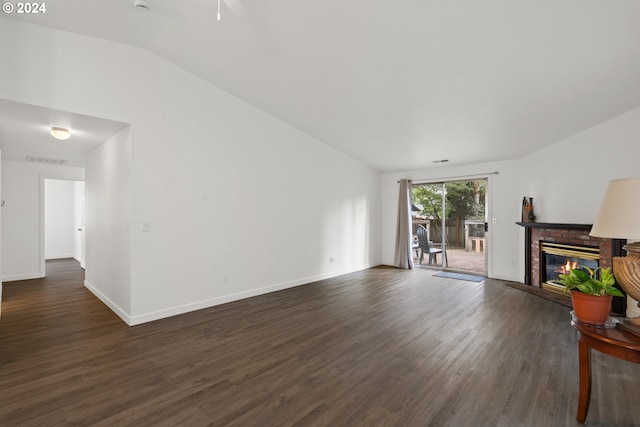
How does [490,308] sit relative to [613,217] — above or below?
below

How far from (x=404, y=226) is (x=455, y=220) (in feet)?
3.63

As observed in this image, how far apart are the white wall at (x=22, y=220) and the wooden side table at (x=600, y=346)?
812cm

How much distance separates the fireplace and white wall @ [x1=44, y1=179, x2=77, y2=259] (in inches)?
433

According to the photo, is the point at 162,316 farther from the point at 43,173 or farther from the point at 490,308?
the point at 43,173

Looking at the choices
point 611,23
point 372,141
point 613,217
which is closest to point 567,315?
point 613,217

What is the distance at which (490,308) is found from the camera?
13.0 ft

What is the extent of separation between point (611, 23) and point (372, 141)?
3.35 metres

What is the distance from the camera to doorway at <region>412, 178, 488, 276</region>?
245 inches

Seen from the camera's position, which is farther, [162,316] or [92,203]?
[92,203]

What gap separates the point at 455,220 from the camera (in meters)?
6.55

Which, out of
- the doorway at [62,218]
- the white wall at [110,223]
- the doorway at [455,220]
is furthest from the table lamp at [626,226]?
the doorway at [62,218]

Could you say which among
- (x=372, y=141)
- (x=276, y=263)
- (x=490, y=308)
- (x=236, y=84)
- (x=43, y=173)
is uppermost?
(x=236, y=84)

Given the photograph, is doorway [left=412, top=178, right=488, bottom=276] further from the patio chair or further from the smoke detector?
the smoke detector

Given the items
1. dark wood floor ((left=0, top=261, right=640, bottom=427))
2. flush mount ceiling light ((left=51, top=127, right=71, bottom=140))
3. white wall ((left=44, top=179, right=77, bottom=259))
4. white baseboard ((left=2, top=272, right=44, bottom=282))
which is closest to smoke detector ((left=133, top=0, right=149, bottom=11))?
flush mount ceiling light ((left=51, top=127, right=71, bottom=140))
